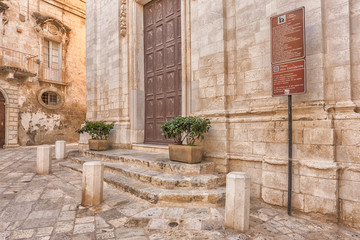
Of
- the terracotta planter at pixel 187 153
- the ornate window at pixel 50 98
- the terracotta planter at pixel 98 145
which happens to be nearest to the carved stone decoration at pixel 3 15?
the ornate window at pixel 50 98

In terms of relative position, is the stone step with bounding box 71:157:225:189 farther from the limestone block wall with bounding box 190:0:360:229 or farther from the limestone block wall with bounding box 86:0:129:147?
the limestone block wall with bounding box 86:0:129:147

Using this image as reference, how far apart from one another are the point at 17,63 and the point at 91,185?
12.7m

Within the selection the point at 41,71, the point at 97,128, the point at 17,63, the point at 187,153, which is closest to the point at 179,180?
the point at 187,153

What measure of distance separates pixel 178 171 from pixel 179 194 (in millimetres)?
682

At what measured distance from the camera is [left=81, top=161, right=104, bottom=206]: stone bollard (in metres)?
3.22

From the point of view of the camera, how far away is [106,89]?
24.7 ft

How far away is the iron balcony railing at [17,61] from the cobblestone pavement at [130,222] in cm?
1114

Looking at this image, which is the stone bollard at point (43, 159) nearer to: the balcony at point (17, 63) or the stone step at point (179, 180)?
the stone step at point (179, 180)

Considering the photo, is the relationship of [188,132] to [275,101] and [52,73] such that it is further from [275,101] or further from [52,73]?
[52,73]

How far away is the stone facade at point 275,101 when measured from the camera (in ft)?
9.22

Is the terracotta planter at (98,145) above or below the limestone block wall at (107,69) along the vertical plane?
below

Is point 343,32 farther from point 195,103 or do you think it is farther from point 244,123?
point 195,103

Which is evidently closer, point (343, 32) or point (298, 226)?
point (298, 226)

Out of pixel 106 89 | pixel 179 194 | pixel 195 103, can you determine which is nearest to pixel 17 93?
pixel 106 89
